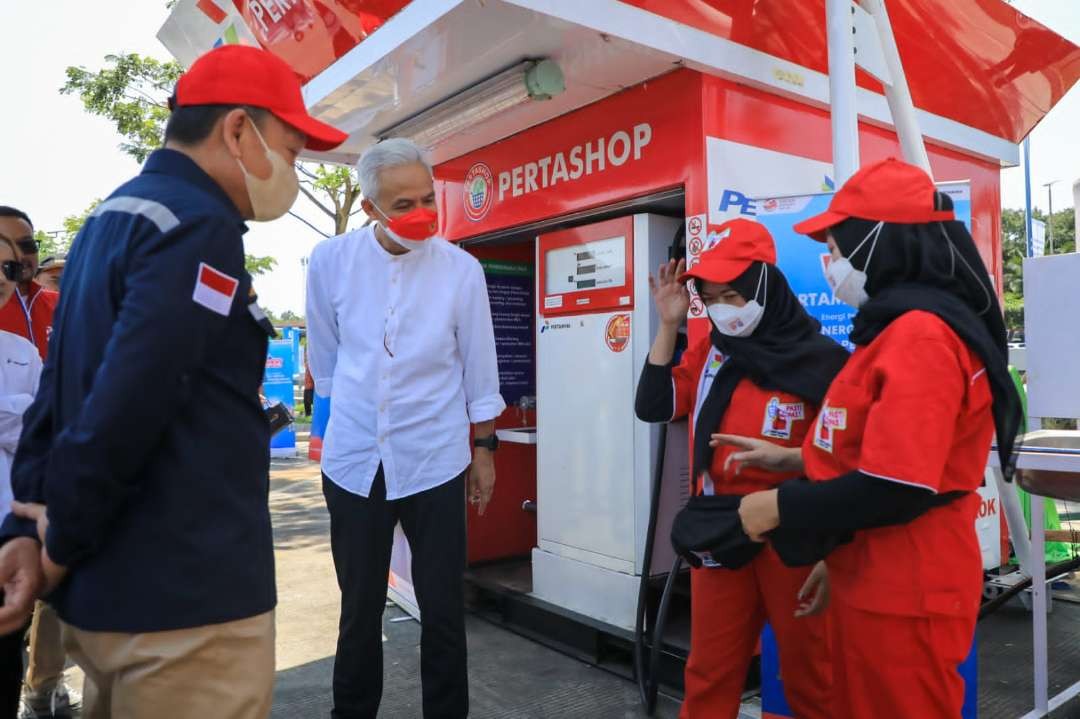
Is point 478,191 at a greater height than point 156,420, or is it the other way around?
point 478,191

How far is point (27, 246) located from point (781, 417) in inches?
103

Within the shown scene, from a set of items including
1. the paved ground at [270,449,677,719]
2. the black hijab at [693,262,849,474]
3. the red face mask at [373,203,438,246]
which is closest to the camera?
the black hijab at [693,262,849,474]

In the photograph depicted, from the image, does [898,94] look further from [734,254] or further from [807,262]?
[734,254]

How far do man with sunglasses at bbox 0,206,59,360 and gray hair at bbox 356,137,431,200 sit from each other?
3.58 feet

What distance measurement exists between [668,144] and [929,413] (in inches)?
81.2

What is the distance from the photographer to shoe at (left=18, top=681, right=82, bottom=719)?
3.14m

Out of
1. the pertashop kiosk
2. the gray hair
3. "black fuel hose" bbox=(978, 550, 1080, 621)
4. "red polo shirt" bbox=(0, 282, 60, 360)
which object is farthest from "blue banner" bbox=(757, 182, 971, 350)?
"red polo shirt" bbox=(0, 282, 60, 360)

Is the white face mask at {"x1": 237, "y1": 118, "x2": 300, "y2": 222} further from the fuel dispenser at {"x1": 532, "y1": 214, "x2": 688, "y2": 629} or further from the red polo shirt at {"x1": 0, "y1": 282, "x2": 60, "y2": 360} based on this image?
the fuel dispenser at {"x1": 532, "y1": 214, "x2": 688, "y2": 629}

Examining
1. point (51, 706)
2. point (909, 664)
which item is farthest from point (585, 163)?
point (51, 706)

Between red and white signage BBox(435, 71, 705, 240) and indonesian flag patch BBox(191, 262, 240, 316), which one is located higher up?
red and white signage BBox(435, 71, 705, 240)

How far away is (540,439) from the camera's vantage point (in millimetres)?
4141

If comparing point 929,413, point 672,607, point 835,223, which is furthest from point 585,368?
point 929,413

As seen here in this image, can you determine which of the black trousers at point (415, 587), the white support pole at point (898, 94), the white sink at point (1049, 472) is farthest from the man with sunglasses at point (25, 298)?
the white sink at point (1049, 472)

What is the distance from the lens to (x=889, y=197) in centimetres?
175
